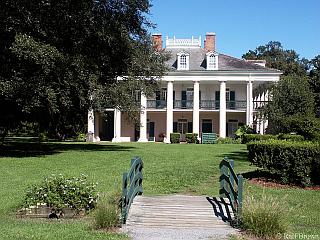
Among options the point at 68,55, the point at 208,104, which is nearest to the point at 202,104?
the point at 208,104

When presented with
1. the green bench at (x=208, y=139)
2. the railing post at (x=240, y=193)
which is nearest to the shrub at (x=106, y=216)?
the railing post at (x=240, y=193)

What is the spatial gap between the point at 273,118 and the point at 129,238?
3825cm

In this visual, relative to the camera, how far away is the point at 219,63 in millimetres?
55438

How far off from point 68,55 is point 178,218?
17.1 m

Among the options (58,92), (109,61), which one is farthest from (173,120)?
(58,92)

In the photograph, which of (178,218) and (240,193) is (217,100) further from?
(240,193)

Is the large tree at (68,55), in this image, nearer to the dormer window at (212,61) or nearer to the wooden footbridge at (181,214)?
the wooden footbridge at (181,214)

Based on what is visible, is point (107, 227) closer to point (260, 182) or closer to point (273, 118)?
point (260, 182)

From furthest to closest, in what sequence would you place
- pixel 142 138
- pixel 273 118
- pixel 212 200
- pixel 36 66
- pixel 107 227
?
pixel 142 138, pixel 273 118, pixel 36 66, pixel 212 200, pixel 107 227

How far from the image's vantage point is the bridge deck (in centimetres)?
858

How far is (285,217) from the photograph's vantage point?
8594mm

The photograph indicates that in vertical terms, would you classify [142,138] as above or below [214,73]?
below

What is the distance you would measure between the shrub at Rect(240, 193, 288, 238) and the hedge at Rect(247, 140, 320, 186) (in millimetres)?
6323

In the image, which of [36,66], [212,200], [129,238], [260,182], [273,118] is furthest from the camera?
[273,118]
